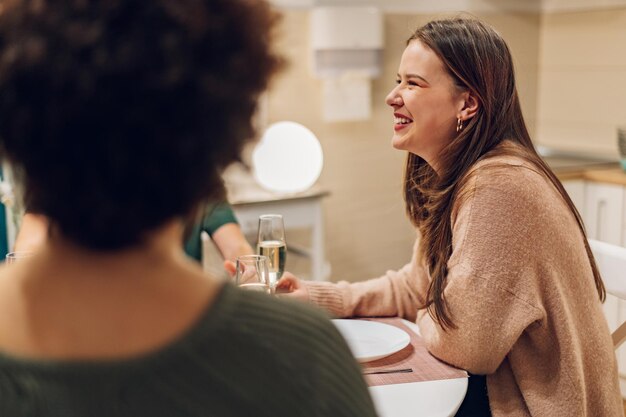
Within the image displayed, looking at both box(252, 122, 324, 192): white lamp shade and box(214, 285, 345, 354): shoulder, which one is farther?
box(252, 122, 324, 192): white lamp shade

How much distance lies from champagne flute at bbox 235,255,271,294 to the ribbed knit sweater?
0.83 meters

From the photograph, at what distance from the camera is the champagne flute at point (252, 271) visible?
1559 millimetres

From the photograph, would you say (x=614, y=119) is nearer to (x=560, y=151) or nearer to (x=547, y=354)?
(x=560, y=151)

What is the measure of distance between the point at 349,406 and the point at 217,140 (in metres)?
0.25

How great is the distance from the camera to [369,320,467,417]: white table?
4.09 feet

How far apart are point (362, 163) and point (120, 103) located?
10.5 ft

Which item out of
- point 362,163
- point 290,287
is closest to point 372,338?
point 290,287

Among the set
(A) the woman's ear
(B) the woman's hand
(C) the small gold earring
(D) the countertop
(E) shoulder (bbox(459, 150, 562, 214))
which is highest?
(A) the woman's ear

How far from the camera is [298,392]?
2.29 feet

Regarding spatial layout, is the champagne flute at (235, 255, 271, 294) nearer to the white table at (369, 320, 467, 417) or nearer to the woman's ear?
the white table at (369, 320, 467, 417)

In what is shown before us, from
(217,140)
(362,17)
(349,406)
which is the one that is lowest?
(349,406)

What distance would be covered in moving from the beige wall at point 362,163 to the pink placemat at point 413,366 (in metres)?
2.16

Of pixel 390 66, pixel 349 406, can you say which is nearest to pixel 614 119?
pixel 390 66

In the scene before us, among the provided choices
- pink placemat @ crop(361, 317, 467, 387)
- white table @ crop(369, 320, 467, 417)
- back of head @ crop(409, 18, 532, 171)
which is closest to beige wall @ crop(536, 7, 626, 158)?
back of head @ crop(409, 18, 532, 171)
